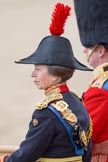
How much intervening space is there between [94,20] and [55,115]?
1.99 ft

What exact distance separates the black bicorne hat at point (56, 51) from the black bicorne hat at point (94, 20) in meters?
0.32

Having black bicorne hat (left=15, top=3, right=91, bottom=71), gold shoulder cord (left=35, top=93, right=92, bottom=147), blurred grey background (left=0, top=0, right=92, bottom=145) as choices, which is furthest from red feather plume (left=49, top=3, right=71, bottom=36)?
blurred grey background (left=0, top=0, right=92, bottom=145)

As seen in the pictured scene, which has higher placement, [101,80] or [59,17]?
[59,17]

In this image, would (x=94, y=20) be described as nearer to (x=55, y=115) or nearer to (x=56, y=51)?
(x=56, y=51)

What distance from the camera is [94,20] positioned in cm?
200

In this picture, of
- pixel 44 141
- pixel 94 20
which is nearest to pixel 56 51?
pixel 44 141

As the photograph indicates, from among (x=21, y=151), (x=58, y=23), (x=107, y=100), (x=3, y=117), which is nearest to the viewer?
(x=21, y=151)

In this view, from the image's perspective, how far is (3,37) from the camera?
3012mm

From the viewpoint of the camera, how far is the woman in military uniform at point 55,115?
1523mm

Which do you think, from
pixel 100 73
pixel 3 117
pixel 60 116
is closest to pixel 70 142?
pixel 60 116

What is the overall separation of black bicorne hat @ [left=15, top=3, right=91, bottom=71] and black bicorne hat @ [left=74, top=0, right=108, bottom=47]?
0.32 m

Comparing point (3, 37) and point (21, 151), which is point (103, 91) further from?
point (3, 37)

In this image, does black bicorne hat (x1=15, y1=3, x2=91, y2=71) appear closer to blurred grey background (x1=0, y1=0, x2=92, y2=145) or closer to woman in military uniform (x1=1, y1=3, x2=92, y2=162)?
woman in military uniform (x1=1, y1=3, x2=92, y2=162)

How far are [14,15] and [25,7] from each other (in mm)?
86
